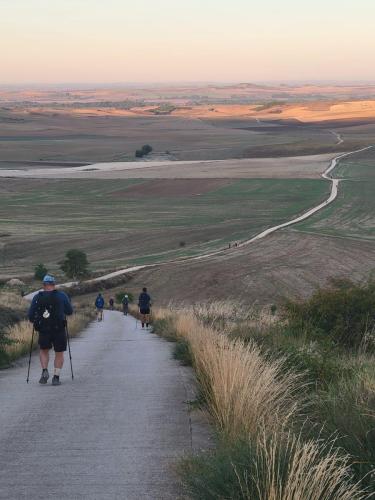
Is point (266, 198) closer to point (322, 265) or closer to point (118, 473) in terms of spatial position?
point (322, 265)

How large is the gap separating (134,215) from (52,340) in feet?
266

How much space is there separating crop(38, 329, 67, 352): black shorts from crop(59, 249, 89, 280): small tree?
4669 cm

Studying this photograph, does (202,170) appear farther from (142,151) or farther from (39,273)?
(39,273)

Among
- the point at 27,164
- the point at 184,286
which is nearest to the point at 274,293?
the point at 184,286

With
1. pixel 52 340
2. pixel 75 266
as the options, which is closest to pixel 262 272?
pixel 75 266

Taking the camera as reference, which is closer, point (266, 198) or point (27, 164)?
point (266, 198)

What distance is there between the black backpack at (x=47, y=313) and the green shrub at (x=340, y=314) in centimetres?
578

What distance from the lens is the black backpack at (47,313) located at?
12.6 metres

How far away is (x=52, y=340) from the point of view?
42.0ft

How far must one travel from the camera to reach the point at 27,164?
520 ft

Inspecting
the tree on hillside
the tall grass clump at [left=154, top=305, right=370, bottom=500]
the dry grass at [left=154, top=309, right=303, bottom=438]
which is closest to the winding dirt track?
the dry grass at [left=154, top=309, right=303, bottom=438]

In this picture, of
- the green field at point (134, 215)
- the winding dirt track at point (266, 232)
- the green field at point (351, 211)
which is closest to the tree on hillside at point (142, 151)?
the green field at point (134, 215)

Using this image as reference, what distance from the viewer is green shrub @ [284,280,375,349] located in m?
17.8

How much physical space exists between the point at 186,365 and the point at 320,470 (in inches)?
362
